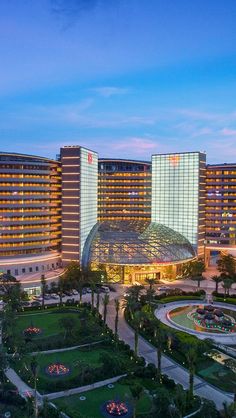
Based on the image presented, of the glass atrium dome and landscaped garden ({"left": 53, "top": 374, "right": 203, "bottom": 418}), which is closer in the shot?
landscaped garden ({"left": 53, "top": 374, "right": 203, "bottom": 418})

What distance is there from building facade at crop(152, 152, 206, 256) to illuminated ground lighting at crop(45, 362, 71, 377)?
78419 millimetres

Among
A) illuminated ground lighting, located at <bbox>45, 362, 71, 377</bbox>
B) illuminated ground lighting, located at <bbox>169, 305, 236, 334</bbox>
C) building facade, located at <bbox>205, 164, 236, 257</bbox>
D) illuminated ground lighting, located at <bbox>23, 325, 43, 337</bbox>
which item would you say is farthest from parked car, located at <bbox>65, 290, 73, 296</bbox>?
building facade, located at <bbox>205, 164, 236, 257</bbox>

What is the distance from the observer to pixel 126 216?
511ft

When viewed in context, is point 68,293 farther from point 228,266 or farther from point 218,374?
point 218,374

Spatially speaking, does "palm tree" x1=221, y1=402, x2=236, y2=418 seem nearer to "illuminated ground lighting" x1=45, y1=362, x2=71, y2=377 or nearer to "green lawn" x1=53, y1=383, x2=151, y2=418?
"green lawn" x1=53, y1=383, x2=151, y2=418

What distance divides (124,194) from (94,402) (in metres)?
114

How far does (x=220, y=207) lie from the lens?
13000cm

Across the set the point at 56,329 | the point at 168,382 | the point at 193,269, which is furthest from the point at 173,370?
the point at 193,269

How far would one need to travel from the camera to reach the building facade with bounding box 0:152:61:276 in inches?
4136

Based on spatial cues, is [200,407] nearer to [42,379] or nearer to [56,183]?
[42,379]

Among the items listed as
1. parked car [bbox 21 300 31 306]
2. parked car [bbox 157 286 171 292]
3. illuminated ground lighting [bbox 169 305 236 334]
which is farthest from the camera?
parked car [bbox 157 286 171 292]

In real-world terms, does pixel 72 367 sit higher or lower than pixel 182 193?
lower

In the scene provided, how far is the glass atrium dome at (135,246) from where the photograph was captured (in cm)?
10406

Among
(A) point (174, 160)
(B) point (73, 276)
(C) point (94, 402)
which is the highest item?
Answer: (A) point (174, 160)
